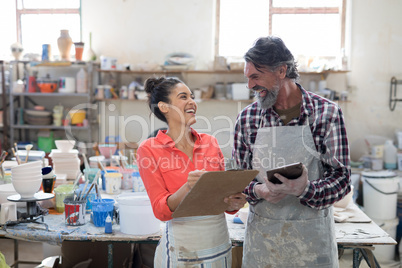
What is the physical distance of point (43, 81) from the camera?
223 inches

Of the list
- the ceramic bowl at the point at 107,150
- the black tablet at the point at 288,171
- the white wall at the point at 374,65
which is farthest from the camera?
the white wall at the point at 374,65

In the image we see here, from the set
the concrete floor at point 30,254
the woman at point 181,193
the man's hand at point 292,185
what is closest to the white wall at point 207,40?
the concrete floor at point 30,254

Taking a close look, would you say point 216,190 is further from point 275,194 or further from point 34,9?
point 34,9

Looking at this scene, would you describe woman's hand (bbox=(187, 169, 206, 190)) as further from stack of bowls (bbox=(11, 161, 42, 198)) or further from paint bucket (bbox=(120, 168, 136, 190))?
paint bucket (bbox=(120, 168, 136, 190))

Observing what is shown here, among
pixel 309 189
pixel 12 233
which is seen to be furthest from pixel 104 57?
pixel 309 189

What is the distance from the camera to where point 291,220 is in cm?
181

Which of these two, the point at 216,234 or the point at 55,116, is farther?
the point at 55,116

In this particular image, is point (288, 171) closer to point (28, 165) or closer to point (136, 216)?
point (136, 216)

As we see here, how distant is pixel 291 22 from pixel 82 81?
10.4ft

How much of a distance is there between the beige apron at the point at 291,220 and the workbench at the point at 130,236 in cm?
49

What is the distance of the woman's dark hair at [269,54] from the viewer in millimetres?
1769

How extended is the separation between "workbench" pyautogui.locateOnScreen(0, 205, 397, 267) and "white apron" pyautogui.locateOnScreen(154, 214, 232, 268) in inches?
19.7

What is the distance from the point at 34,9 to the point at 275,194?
226 inches

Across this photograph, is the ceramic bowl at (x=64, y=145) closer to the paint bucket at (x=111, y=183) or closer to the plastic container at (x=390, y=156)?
the paint bucket at (x=111, y=183)
